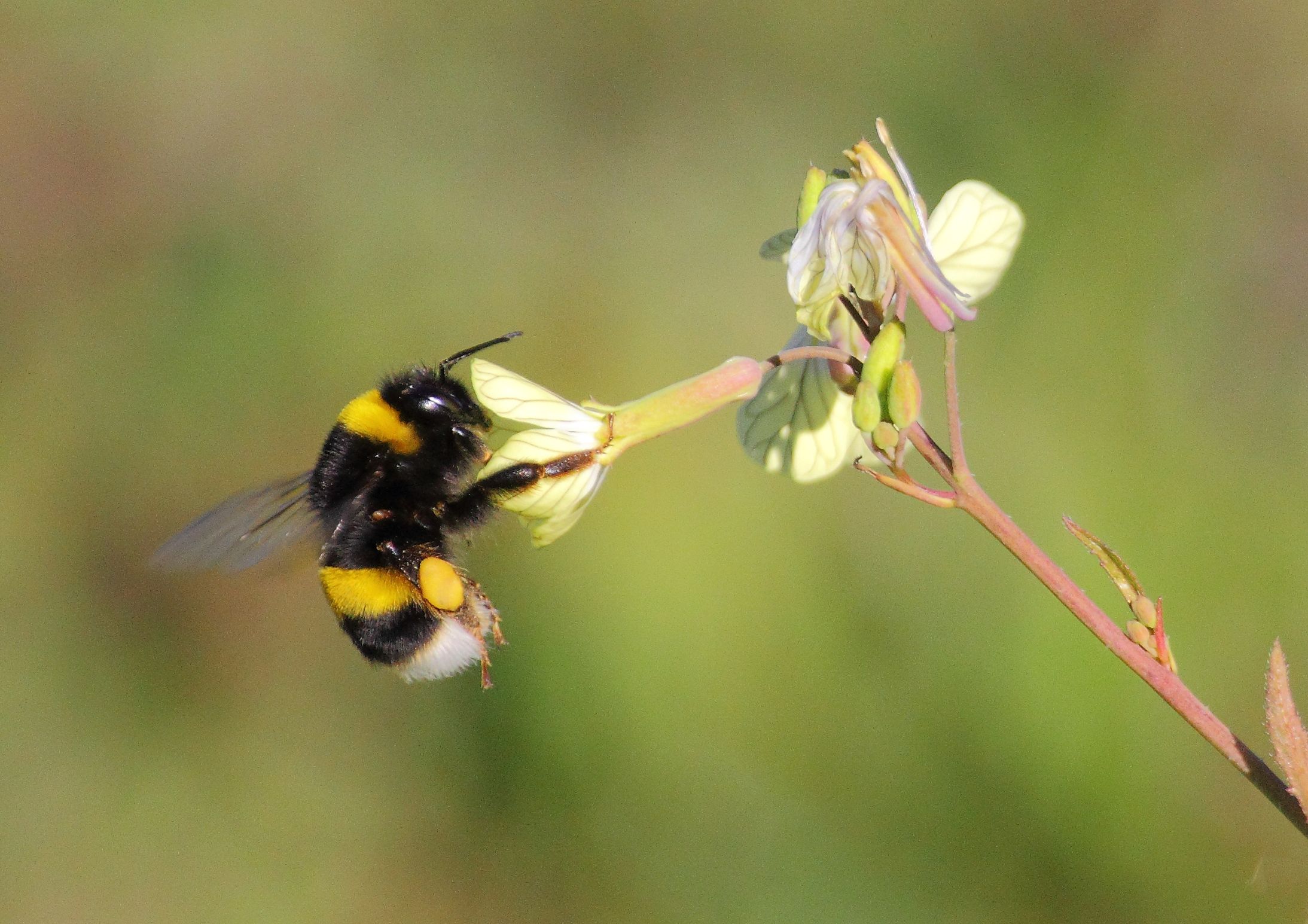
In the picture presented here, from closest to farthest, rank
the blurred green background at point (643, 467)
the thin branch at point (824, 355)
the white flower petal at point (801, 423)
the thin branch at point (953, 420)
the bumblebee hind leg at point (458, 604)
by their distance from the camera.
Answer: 1. the thin branch at point (953, 420)
2. the thin branch at point (824, 355)
3. the white flower petal at point (801, 423)
4. the bumblebee hind leg at point (458, 604)
5. the blurred green background at point (643, 467)

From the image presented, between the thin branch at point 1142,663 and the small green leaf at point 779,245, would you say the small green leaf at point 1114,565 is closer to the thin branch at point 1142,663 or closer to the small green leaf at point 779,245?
the thin branch at point 1142,663

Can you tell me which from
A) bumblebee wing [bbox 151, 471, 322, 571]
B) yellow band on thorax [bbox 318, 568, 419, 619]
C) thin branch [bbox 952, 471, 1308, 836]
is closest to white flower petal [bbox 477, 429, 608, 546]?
Result: yellow band on thorax [bbox 318, 568, 419, 619]

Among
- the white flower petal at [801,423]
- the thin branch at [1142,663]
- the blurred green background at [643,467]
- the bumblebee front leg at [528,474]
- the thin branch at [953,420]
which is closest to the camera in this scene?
the thin branch at [1142,663]

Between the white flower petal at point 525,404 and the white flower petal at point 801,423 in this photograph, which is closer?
the white flower petal at point 525,404

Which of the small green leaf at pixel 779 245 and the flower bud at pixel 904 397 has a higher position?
the small green leaf at pixel 779 245

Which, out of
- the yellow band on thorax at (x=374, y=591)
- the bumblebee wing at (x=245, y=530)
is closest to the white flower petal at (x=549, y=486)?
the yellow band on thorax at (x=374, y=591)

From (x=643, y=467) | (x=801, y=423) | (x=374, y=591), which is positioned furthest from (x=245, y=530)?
(x=643, y=467)

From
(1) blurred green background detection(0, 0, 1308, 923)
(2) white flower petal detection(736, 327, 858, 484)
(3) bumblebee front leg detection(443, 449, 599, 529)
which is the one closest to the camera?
(3) bumblebee front leg detection(443, 449, 599, 529)

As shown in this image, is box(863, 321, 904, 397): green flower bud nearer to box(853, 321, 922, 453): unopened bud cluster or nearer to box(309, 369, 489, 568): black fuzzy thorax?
box(853, 321, 922, 453): unopened bud cluster
